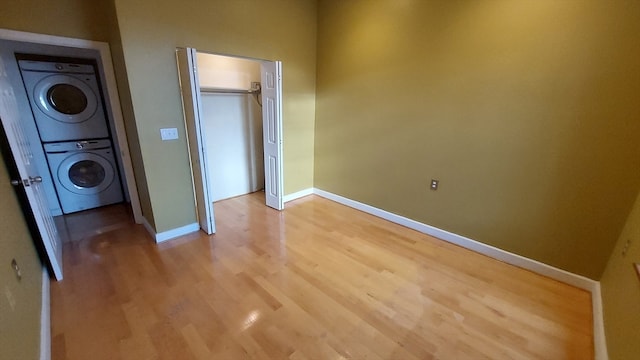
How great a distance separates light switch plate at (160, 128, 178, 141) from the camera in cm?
248

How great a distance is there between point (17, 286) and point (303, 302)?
1636 millimetres

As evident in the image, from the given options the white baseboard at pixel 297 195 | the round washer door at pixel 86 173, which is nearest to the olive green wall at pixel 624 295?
the white baseboard at pixel 297 195

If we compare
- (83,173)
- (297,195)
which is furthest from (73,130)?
(297,195)

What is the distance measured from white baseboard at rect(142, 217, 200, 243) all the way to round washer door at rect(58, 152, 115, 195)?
Answer: 110cm

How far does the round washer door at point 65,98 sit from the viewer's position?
2881 mm

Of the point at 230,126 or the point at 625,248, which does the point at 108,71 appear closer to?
the point at 230,126

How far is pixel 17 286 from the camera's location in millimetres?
1342

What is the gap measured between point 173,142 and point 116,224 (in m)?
1.42

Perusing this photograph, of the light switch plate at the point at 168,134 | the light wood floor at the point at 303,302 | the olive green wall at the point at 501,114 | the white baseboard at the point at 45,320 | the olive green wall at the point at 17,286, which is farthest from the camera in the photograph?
the light switch plate at the point at 168,134

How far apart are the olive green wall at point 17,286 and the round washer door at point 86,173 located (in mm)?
1736

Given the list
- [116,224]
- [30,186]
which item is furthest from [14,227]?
[116,224]

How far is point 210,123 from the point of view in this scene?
11.5ft

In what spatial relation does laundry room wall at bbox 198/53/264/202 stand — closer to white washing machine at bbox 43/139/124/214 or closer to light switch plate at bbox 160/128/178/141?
light switch plate at bbox 160/128/178/141

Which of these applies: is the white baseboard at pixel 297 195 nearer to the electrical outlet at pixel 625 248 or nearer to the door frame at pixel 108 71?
the door frame at pixel 108 71
